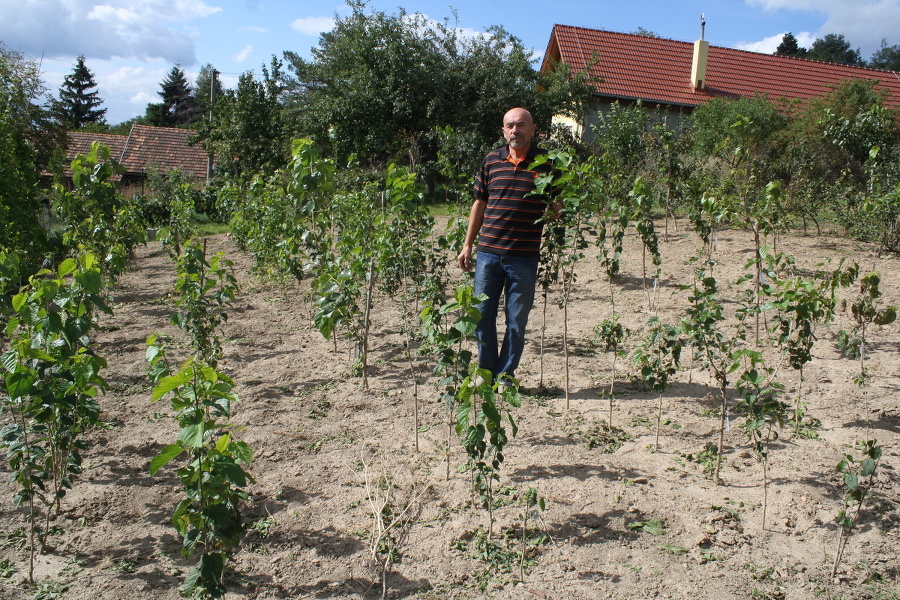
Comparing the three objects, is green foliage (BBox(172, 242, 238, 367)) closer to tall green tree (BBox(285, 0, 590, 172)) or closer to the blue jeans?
the blue jeans

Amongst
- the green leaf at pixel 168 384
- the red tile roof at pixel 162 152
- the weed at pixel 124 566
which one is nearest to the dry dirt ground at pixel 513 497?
the weed at pixel 124 566

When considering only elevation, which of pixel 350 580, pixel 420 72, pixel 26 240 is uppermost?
pixel 420 72

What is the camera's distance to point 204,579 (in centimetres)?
207

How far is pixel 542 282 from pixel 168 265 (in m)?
7.59

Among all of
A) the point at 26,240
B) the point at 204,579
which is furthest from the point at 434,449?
the point at 26,240

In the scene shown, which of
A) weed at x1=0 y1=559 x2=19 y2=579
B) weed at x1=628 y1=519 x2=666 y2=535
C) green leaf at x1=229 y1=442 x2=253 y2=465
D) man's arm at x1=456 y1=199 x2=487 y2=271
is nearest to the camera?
green leaf at x1=229 y1=442 x2=253 y2=465

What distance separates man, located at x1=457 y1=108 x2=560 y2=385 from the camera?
12.2 feet

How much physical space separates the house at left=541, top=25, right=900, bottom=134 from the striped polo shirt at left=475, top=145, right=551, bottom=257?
53.8ft

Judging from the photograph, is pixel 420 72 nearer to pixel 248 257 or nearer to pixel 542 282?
pixel 248 257

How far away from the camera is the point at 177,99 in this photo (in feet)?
175

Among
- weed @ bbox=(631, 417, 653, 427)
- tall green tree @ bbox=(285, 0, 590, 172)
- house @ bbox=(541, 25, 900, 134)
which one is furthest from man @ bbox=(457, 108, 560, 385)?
house @ bbox=(541, 25, 900, 134)

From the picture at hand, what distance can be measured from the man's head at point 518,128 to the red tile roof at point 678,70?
17.3 meters

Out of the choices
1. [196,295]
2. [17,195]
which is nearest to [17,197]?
[17,195]

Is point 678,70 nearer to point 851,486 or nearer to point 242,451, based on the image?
point 851,486
